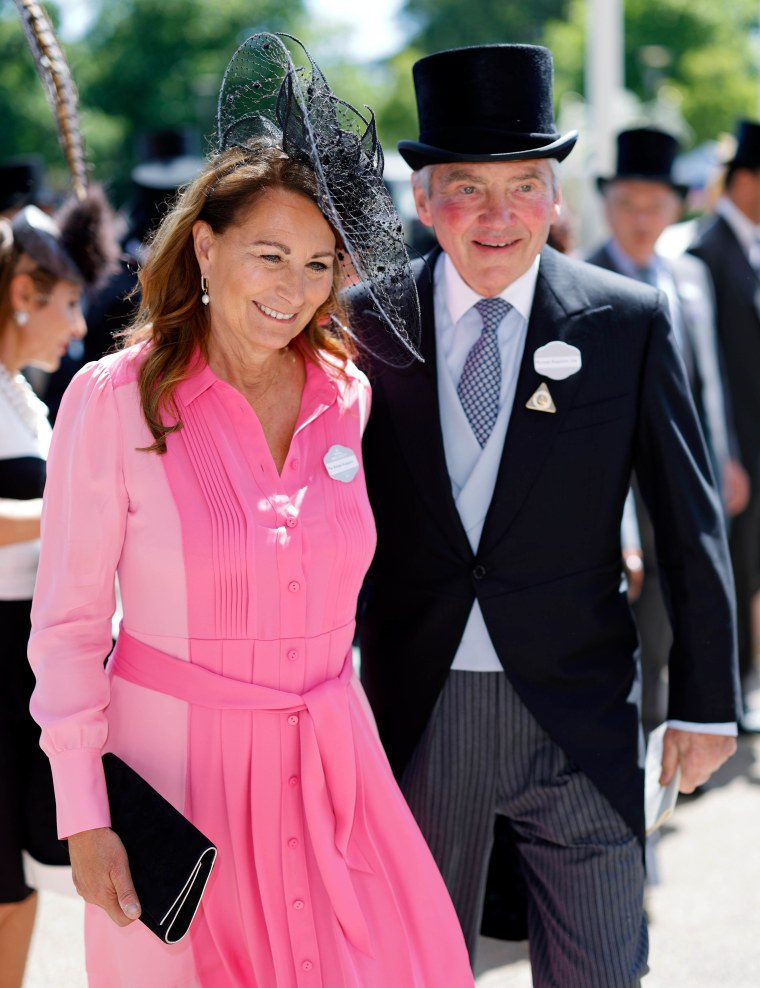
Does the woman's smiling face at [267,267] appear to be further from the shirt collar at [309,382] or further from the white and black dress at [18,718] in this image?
the white and black dress at [18,718]

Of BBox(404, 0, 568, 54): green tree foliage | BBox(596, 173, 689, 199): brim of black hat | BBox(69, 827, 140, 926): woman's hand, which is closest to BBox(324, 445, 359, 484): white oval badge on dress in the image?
BBox(69, 827, 140, 926): woman's hand

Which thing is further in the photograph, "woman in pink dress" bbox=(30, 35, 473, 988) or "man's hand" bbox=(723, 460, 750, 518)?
"man's hand" bbox=(723, 460, 750, 518)

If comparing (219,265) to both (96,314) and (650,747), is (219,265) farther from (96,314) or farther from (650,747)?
(96,314)

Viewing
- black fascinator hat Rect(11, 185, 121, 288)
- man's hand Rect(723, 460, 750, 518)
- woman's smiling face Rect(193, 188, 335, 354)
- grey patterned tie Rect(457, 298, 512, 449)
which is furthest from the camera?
man's hand Rect(723, 460, 750, 518)

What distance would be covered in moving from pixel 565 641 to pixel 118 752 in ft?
3.11

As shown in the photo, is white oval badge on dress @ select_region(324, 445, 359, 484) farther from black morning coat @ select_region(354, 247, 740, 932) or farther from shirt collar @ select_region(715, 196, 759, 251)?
shirt collar @ select_region(715, 196, 759, 251)

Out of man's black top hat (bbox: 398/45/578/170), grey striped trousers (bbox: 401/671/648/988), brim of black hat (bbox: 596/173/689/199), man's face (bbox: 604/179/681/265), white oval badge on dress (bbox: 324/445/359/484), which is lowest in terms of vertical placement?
grey striped trousers (bbox: 401/671/648/988)

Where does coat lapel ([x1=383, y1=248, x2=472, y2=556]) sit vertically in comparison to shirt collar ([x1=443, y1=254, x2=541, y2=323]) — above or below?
below

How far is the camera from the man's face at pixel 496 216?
2729 millimetres

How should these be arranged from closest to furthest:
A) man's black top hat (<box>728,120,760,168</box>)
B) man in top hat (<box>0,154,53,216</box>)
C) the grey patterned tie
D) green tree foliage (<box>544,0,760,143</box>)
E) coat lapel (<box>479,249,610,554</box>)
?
coat lapel (<box>479,249,610,554</box>) → the grey patterned tie → man in top hat (<box>0,154,53,216</box>) → man's black top hat (<box>728,120,760,168</box>) → green tree foliage (<box>544,0,760,143</box>)

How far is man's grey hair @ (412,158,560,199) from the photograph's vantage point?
2822mm

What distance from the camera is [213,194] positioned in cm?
241

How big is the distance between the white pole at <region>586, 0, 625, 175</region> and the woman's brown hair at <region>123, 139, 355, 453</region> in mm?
9963

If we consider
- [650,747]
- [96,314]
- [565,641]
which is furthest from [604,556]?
[96,314]
